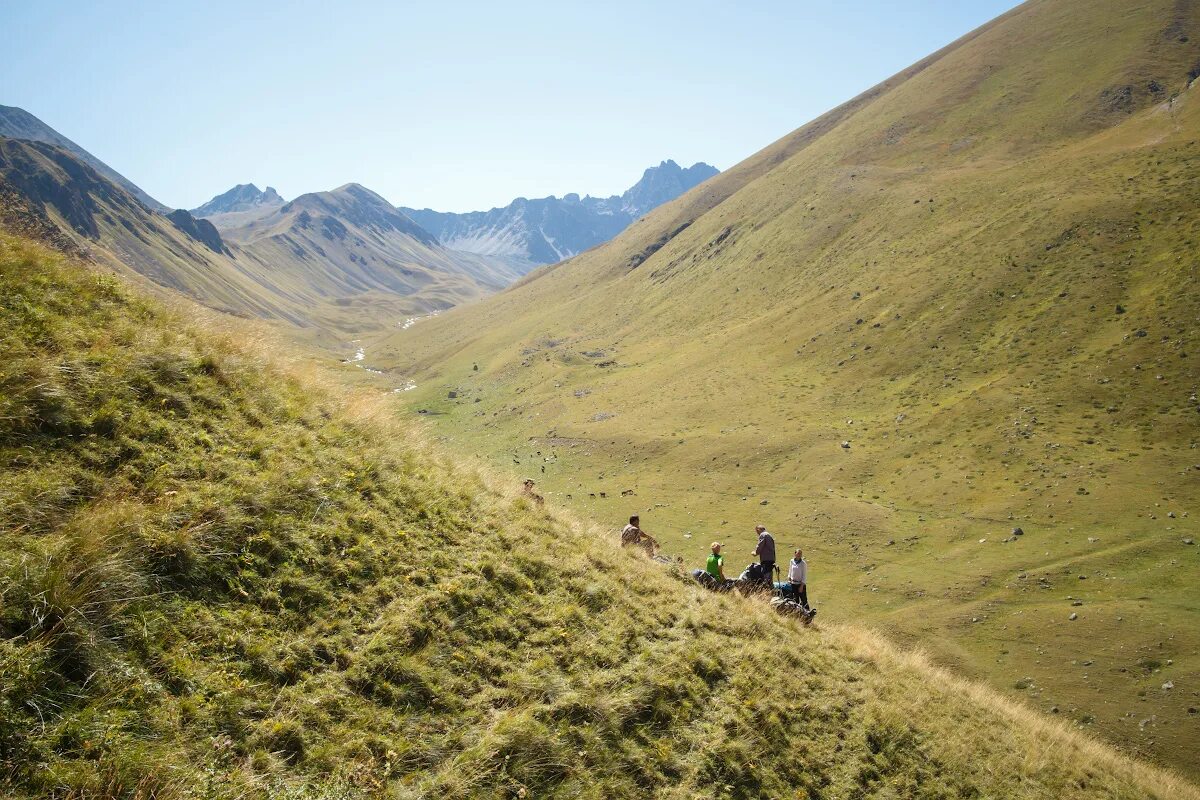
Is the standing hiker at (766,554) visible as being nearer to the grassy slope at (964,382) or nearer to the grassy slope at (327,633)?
the grassy slope at (327,633)

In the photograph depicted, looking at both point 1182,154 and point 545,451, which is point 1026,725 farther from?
point 1182,154

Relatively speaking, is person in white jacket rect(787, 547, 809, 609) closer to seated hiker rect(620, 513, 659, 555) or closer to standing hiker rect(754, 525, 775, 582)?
standing hiker rect(754, 525, 775, 582)

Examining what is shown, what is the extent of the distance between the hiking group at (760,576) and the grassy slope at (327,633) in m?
2.47

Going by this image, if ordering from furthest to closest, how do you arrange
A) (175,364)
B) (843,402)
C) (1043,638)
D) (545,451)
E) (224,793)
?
1. (545,451)
2. (843,402)
3. (1043,638)
4. (175,364)
5. (224,793)

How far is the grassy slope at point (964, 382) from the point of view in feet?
85.8

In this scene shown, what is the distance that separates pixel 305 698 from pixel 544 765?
3060mm

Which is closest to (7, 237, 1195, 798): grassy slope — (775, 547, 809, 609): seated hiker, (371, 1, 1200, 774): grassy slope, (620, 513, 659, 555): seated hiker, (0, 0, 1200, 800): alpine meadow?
(0, 0, 1200, 800): alpine meadow

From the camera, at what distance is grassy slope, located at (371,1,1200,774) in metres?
26.1

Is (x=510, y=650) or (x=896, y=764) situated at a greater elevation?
(x=510, y=650)

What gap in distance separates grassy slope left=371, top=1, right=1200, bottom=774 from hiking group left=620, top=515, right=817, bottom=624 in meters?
11.3

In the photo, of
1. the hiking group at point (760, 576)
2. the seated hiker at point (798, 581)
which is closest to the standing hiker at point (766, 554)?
the hiking group at point (760, 576)

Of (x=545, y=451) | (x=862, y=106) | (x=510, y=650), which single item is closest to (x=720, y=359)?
(x=545, y=451)

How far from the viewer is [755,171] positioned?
146625mm

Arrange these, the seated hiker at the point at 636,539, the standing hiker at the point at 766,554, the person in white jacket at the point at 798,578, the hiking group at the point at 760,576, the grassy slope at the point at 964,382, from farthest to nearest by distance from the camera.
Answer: the grassy slope at the point at 964,382
the standing hiker at the point at 766,554
the person in white jacket at the point at 798,578
the seated hiker at the point at 636,539
the hiking group at the point at 760,576
